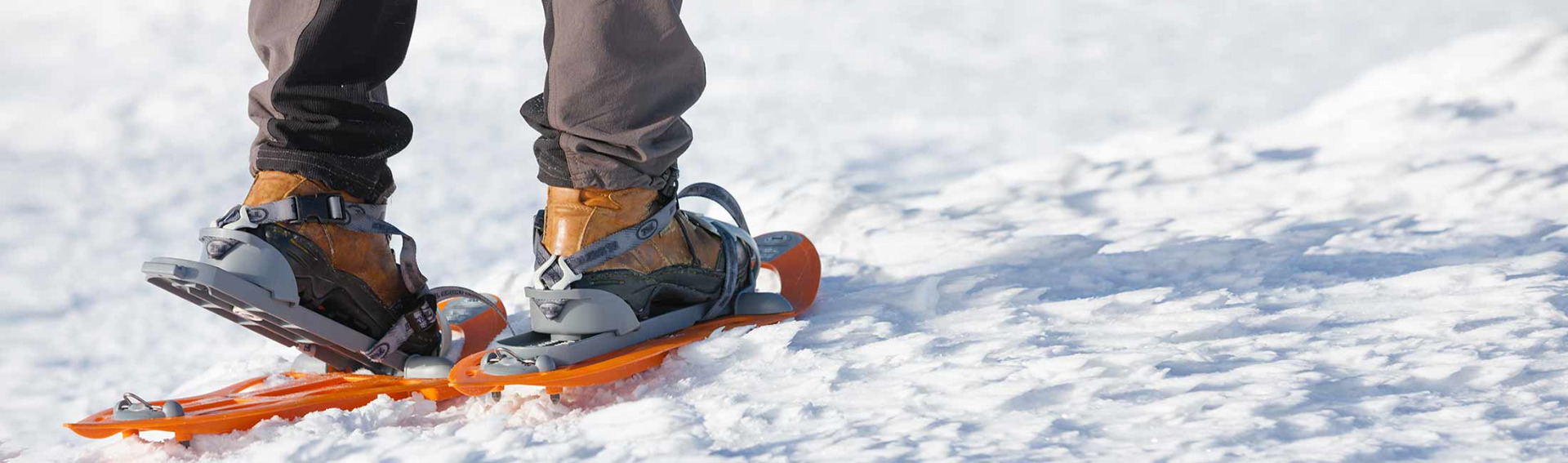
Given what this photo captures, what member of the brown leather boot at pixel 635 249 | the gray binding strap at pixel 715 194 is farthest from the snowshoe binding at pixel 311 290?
the gray binding strap at pixel 715 194

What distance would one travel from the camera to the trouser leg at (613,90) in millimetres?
1950

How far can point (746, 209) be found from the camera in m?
3.87

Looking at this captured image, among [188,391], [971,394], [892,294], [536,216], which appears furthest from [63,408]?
[971,394]

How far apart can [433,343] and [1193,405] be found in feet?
4.44

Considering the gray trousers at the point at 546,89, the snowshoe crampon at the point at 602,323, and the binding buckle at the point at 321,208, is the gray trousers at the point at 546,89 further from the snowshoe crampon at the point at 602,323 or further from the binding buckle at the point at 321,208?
the snowshoe crampon at the point at 602,323

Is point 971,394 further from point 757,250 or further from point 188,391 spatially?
point 188,391

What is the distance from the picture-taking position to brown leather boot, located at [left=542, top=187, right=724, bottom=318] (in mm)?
2047

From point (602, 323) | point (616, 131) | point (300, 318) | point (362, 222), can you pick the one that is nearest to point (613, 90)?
point (616, 131)

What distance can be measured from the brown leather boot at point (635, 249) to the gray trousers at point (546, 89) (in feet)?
0.10

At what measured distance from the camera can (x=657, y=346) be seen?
6.79ft

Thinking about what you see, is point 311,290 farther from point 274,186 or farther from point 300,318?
point 274,186

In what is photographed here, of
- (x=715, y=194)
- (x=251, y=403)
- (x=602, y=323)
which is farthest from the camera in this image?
(x=715, y=194)

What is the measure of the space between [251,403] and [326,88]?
0.53 metres

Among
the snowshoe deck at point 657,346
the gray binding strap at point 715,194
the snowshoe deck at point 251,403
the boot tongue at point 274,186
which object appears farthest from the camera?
the gray binding strap at point 715,194
